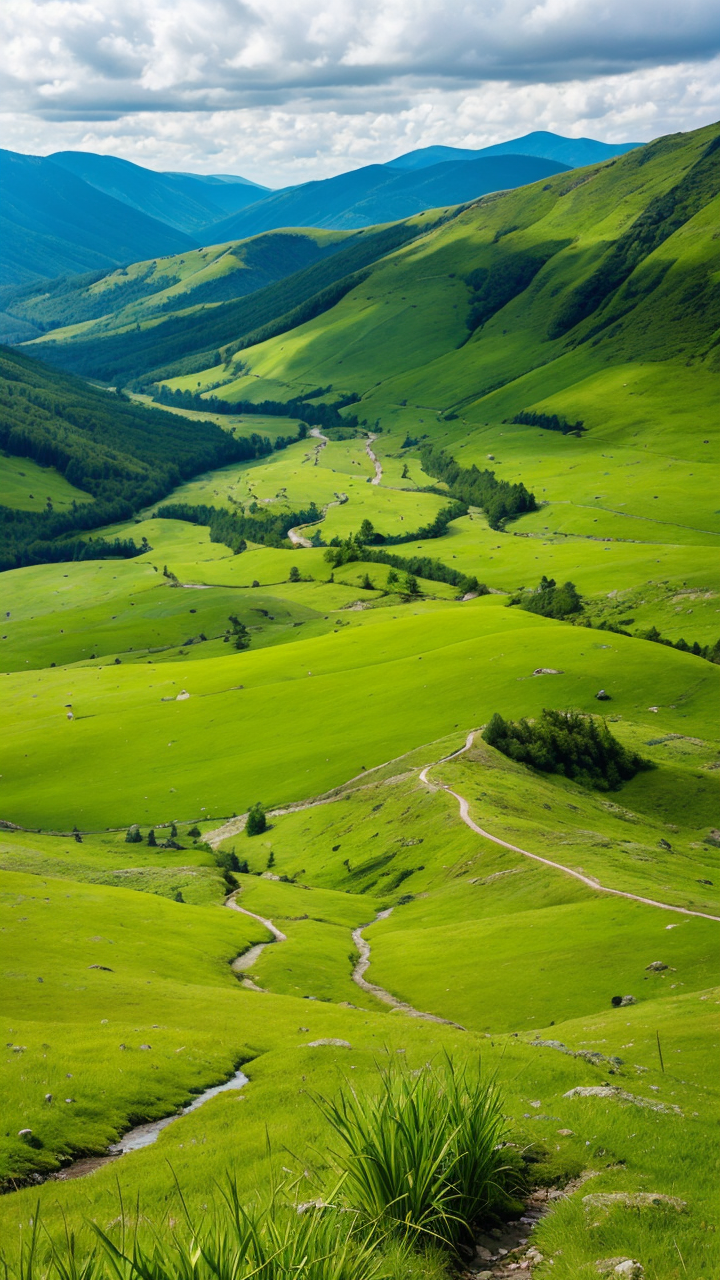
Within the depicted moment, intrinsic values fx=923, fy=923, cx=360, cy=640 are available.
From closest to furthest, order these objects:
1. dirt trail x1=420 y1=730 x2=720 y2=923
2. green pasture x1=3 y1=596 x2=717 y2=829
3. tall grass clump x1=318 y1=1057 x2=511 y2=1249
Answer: tall grass clump x1=318 y1=1057 x2=511 y2=1249, dirt trail x1=420 y1=730 x2=720 y2=923, green pasture x1=3 y1=596 x2=717 y2=829

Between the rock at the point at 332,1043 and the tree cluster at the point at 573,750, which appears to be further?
the tree cluster at the point at 573,750

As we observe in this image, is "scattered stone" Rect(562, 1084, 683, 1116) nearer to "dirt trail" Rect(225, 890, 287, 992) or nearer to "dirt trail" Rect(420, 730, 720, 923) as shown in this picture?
"dirt trail" Rect(420, 730, 720, 923)

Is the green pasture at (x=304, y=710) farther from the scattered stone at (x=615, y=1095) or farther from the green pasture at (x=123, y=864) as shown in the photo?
the scattered stone at (x=615, y=1095)

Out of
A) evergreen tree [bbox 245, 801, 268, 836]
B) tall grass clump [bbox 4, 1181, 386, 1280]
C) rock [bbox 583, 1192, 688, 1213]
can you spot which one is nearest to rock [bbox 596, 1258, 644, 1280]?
rock [bbox 583, 1192, 688, 1213]

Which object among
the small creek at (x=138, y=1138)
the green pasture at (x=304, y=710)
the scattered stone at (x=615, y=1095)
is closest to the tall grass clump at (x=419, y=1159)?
the scattered stone at (x=615, y=1095)

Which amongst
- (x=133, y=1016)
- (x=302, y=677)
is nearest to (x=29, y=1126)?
(x=133, y=1016)

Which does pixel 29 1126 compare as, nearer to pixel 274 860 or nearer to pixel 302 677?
pixel 274 860
